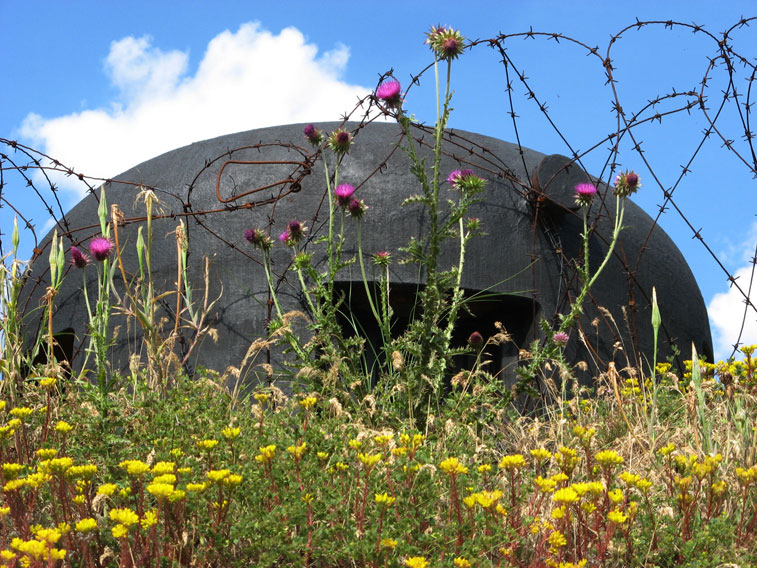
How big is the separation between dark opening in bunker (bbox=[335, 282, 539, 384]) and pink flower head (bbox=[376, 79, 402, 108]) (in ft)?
Result: 7.02

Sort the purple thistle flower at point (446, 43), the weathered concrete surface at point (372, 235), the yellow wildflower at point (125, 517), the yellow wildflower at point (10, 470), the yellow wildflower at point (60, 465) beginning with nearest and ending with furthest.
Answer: the yellow wildflower at point (125, 517) → the yellow wildflower at point (60, 465) → the yellow wildflower at point (10, 470) → the purple thistle flower at point (446, 43) → the weathered concrete surface at point (372, 235)

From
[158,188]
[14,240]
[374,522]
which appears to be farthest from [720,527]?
[158,188]

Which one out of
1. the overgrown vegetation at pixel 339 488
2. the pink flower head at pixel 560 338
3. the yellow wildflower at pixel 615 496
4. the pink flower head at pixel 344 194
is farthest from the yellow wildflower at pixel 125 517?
the pink flower head at pixel 560 338

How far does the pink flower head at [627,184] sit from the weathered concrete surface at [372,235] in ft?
2.73

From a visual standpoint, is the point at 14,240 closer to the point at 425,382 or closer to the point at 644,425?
the point at 425,382

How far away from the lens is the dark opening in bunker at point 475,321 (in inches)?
244

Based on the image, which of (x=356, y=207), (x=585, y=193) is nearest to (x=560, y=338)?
(x=585, y=193)

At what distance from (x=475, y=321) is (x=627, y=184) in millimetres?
2091

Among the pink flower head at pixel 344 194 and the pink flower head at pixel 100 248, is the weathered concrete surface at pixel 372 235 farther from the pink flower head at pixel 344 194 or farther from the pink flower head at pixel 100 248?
the pink flower head at pixel 100 248

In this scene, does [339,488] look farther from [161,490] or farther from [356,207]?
[356,207]

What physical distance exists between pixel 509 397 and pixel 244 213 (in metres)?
2.86

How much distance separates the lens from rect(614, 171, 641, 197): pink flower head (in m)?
4.96

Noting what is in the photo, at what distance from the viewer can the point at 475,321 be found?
663 centimetres

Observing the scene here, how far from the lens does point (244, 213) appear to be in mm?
6195
